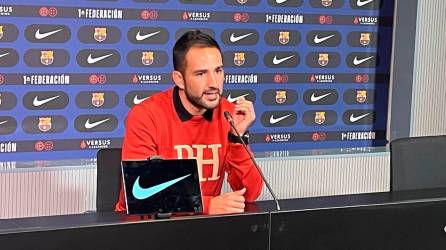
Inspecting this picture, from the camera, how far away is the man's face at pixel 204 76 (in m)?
2.37

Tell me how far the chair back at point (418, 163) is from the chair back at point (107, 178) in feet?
2.84

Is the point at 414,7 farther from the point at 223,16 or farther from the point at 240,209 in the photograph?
the point at 240,209

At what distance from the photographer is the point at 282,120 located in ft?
12.5

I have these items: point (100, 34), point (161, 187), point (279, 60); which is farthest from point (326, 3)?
point (161, 187)

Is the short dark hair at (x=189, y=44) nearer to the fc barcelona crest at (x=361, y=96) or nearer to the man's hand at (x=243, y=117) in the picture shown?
the man's hand at (x=243, y=117)

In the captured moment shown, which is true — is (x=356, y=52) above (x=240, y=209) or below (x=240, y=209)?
above

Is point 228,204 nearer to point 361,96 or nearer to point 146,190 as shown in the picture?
point 146,190

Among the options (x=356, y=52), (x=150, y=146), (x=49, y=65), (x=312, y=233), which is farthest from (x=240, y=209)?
(x=356, y=52)

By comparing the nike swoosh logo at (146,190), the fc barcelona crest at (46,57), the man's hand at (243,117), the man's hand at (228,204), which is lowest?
the man's hand at (228,204)

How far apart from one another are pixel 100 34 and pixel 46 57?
256 millimetres

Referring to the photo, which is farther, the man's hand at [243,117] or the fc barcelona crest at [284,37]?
the fc barcelona crest at [284,37]

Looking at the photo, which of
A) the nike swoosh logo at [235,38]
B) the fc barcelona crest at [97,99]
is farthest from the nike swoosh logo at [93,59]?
the nike swoosh logo at [235,38]

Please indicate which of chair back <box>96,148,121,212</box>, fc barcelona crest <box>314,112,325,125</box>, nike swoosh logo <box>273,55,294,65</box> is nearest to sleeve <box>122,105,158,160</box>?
chair back <box>96,148,121,212</box>

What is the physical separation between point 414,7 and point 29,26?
6.40 ft
